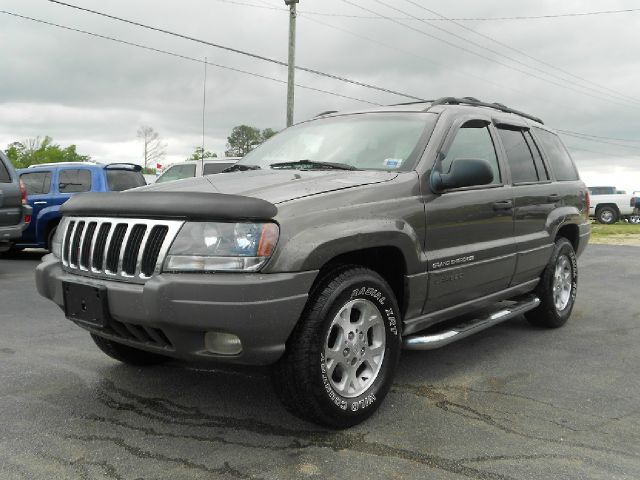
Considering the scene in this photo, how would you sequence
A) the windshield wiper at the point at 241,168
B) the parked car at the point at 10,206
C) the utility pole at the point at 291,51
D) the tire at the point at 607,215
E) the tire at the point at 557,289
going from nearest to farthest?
the windshield wiper at the point at 241,168 < the tire at the point at 557,289 < the parked car at the point at 10,206 < the utility pole at the point at 291,51 < the tire at the point at 607,215

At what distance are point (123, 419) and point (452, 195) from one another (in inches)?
91.1

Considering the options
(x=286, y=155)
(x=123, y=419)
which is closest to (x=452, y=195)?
(x=286, y=155)

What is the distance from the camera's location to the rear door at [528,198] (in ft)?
15.2

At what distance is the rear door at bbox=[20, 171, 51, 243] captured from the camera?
1030 centimetres

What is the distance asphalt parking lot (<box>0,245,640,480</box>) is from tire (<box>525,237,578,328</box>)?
42cm

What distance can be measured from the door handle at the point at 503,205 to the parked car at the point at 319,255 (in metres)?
0.02

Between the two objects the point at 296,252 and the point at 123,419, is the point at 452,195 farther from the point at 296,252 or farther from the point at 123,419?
the point at 123,419

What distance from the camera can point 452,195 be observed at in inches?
151

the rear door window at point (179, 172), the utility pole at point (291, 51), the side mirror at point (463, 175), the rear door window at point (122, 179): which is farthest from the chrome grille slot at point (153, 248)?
the utility pole at point (291, 51)

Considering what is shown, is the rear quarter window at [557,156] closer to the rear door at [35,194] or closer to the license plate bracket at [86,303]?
the license plate bracket at [86,303]

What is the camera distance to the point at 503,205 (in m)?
4.36

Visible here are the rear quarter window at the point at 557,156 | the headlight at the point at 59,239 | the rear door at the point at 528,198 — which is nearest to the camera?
the headlight at the point at 59,239

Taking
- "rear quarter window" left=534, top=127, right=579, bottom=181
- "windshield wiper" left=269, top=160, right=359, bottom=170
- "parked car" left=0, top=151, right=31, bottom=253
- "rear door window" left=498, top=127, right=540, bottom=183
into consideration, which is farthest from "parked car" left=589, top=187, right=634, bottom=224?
"windshield wiper" left=269, top=160, right=359, bottom=170

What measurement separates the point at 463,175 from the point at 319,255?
1.19 metres
